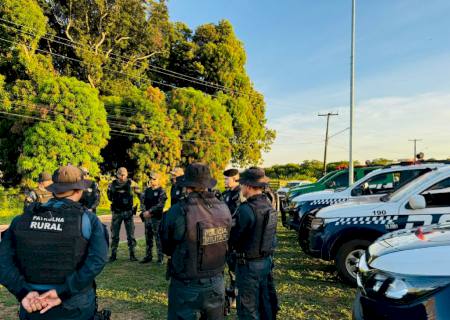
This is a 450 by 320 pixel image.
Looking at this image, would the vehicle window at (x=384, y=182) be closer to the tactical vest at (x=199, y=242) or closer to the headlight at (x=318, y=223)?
the headlight at (x=318, y=223)

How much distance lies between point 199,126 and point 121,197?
19892 millimetres

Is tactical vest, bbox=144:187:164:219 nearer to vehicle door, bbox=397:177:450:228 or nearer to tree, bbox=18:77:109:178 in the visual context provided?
vehicle door, bbox=397:177:450:228

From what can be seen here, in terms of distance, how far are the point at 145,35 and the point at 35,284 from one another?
30124 mm

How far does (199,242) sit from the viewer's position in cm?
292

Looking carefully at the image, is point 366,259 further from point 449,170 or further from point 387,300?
point 449,170

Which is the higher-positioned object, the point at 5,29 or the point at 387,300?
the point at 5,29

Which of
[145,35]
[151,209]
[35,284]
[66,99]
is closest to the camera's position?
[35,284]

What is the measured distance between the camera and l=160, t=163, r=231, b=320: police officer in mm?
2910

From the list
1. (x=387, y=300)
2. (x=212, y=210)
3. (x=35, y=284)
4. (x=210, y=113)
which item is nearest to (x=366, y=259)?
(x=387, y=300)

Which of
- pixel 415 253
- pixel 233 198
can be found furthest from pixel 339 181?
pixel 415 253

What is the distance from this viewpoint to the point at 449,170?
208 inches

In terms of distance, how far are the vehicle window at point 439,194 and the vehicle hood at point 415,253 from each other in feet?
6.16

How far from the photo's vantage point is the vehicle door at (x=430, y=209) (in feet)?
16.4

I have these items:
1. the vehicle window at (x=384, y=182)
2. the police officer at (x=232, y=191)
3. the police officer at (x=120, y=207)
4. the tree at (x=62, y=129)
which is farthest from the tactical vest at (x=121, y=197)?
the tree at (x=62, y=129)
